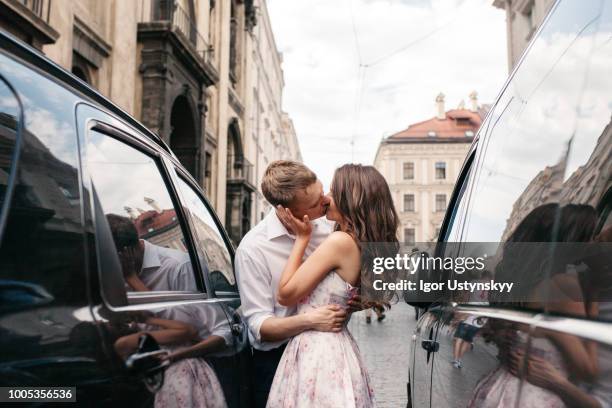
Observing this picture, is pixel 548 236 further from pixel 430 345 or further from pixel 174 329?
pixel 430 345

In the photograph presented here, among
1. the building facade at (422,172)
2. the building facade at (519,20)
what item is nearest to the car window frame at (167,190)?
the building facade at (519,20)

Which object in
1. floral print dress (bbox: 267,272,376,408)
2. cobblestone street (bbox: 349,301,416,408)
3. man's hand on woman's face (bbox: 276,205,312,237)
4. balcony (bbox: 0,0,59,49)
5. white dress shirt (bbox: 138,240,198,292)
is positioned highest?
balcony (bbox: 0,0,59,49)

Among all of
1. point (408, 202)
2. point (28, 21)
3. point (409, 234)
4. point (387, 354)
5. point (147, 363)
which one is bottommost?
point (387, 354)

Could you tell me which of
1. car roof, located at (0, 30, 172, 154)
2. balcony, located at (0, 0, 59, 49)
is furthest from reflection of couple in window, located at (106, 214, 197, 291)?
balcony, located at (0, 0, 59, 49)

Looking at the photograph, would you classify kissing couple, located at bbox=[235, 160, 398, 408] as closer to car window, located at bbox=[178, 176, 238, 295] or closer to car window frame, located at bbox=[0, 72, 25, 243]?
car window, located at bbox=[178, 176, 238, 295]

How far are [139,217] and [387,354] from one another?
766 cm

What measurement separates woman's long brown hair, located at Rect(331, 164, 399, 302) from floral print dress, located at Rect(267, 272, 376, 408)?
119 millimetres

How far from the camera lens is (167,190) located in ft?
7.77

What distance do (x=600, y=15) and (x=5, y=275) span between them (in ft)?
4.01

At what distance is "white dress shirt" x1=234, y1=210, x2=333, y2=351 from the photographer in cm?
243

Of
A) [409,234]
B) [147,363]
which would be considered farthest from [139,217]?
[409,234]

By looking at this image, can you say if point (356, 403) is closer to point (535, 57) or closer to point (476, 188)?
point (476, 188)

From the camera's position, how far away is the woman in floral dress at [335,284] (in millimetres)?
2176

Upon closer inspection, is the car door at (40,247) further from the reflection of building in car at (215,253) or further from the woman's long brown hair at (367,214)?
the reflection of building in car at (215,253)
